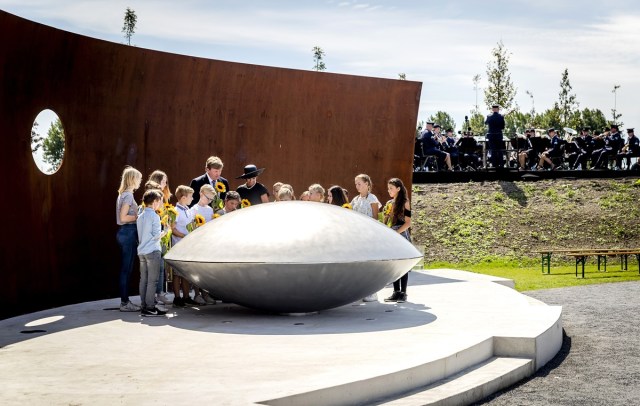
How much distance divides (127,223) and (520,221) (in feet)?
51.8

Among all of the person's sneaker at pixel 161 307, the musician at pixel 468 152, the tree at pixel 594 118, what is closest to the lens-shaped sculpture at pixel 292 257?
the person's sneaker at pixel 161 307

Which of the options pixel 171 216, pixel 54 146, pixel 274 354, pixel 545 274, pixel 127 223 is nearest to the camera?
pixel 274 354

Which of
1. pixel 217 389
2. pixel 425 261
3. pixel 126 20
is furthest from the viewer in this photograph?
pixel 126 20

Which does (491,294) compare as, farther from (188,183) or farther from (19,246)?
(19,246)

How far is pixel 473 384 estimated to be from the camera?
261 inches

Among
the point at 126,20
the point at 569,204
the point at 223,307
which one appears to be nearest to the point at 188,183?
the point at 223,307

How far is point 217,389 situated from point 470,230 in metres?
17.8

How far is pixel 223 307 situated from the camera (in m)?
10.1

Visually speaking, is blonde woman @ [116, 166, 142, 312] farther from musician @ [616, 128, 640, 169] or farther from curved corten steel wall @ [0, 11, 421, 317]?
musician @ [616, 128, 640, 169]

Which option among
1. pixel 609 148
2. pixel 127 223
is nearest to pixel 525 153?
pixel 609 148

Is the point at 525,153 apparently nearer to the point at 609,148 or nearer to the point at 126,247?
the point at 609,148

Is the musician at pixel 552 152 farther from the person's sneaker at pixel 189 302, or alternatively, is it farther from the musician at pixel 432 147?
the person's sneaker at pixel 189 302

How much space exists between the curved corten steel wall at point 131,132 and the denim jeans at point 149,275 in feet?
5.11

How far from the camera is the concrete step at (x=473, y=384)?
6.10m
